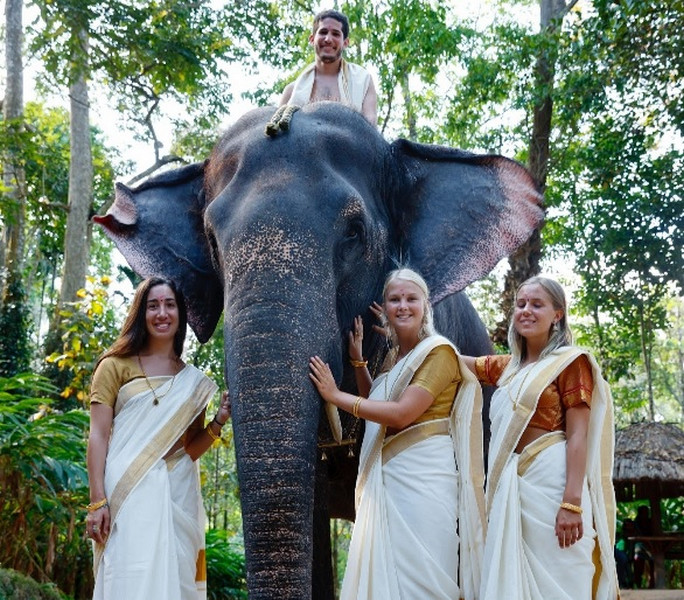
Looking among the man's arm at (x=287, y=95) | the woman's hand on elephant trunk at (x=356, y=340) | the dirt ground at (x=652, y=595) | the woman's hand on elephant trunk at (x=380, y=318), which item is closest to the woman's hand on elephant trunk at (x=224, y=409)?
the woman's hand on elephant trunk at (x=356, y=340)

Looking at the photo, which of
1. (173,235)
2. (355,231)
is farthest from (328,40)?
(355,231)

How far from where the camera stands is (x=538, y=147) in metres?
12.4

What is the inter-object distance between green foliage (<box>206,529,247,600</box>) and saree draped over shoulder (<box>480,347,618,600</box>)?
7.62 metres

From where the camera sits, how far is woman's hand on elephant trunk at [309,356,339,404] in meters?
3.19

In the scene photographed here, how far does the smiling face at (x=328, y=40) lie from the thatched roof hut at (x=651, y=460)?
9498 millimetres

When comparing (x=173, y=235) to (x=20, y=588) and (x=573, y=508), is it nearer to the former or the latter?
(x=573, y=508)

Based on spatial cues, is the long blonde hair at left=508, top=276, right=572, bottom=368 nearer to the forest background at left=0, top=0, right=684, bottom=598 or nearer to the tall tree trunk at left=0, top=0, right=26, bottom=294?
the forest background at left=0, top=0, right=684, bottom=598

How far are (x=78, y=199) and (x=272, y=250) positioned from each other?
14179 millimetres

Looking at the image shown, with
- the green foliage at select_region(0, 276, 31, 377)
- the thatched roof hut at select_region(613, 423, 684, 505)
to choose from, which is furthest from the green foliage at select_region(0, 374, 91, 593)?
the green foliage at select_region(0, 276, 31, 377)

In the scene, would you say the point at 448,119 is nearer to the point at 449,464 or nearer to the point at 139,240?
the point at 139,240

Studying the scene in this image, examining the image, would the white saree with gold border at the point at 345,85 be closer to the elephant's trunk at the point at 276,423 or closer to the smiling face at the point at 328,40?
the smiling face at the point at 328,40

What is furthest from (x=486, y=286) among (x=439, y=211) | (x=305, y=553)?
(x=305, y=553)

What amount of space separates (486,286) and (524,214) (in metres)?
16.4

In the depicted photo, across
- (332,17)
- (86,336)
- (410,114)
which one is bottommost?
(86,336)
